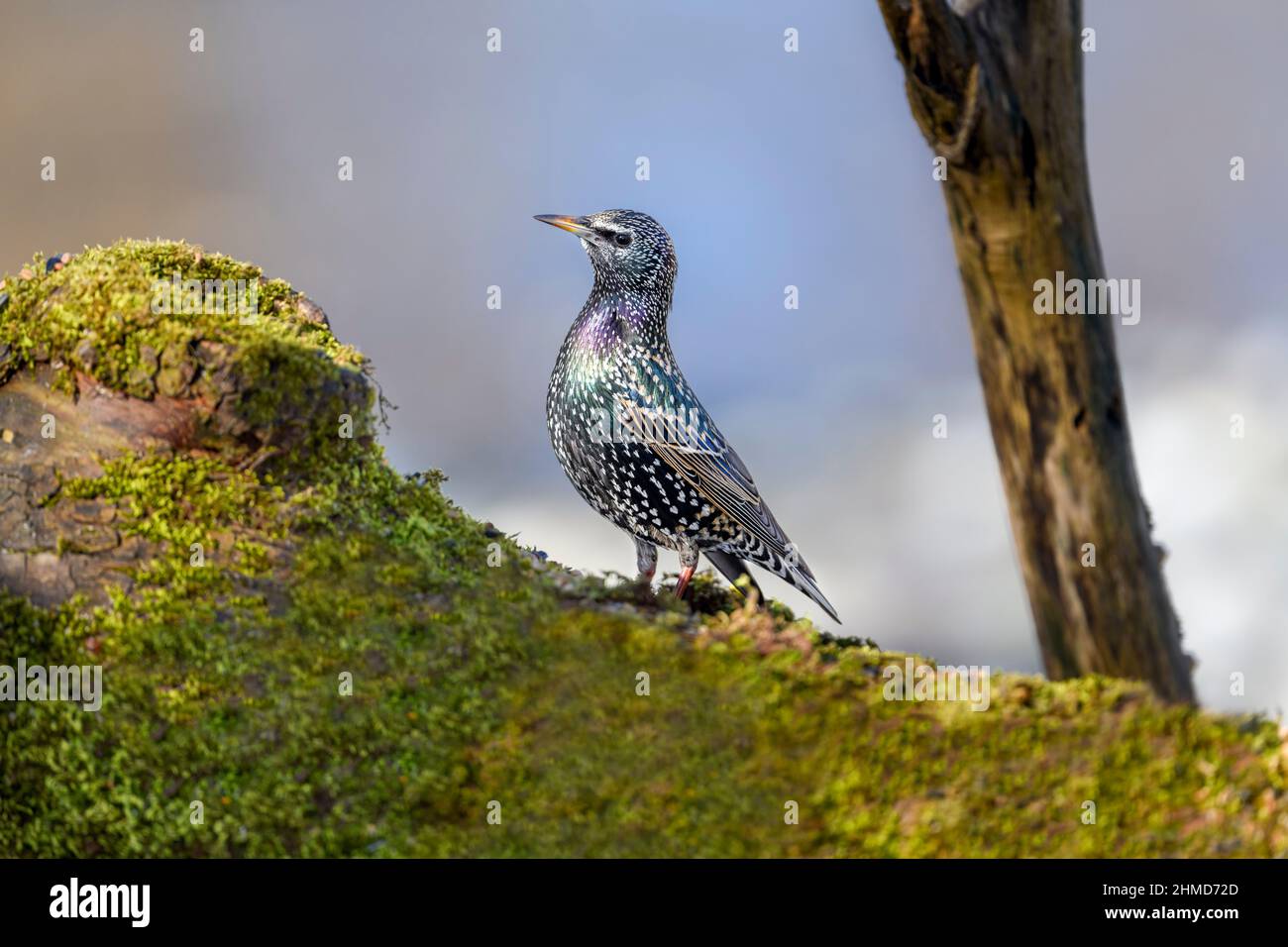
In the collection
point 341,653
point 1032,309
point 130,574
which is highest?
point 1032,309

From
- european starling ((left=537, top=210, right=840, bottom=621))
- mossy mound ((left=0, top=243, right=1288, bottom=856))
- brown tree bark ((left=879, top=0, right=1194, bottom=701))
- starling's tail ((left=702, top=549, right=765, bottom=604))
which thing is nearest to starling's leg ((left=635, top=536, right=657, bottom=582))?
european starling ((left=537, top=210, right=840, bottom=621))

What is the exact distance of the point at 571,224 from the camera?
22.9 feet

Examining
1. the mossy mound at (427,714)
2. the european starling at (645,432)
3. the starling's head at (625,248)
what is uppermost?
the starling's head at (625,248)

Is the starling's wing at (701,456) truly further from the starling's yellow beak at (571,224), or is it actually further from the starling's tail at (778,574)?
the starling's yellow beak at (571,224)

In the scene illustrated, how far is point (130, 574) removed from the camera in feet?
19.2

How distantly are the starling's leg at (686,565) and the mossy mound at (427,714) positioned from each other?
1.63ft

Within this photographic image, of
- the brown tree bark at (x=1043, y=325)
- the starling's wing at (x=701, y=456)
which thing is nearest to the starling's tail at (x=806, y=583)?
the starling's wing at (x=701, y=456)

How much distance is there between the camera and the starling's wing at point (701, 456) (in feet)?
21.8

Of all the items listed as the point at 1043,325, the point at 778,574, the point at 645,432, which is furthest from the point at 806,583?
the point at 1043,325

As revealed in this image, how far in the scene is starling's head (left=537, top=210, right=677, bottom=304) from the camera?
6906 mm
